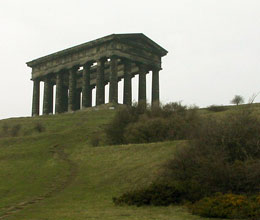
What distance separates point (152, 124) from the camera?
133ft

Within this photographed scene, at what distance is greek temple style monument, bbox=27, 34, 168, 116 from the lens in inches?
2972

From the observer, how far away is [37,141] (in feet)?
160

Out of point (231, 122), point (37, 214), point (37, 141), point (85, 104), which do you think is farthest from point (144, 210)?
Result: point (85, 104)

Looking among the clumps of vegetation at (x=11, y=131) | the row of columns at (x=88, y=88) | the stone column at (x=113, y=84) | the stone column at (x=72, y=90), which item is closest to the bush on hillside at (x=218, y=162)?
the clumps of vegetation at (x=11, y=131)

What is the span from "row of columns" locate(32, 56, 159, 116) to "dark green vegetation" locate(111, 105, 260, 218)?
148ft

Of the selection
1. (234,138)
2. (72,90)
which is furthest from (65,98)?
(234,138)

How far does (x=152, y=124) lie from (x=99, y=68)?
3826 centimetres

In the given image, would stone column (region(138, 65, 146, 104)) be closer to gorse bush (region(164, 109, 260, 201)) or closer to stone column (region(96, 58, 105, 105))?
stone column (region(96, 58, 105, 105))

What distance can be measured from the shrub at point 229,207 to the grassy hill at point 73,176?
587 millimetres

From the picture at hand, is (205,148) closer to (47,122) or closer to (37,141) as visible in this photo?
(37,141)

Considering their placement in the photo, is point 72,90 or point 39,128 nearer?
point 39,128

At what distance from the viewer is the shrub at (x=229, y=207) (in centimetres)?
1638

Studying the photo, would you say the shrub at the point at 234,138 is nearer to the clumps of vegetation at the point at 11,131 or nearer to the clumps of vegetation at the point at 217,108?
the clumps of vegetation at the point at 217,108

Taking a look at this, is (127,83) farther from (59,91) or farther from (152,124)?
(152,124)
